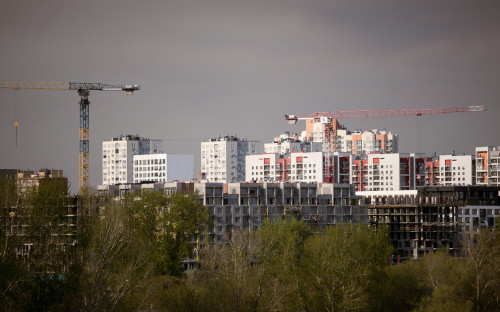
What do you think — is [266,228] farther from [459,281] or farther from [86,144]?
[86,144]

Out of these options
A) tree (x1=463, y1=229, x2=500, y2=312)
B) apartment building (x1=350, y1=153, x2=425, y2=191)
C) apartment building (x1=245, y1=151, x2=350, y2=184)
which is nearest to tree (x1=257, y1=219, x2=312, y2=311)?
tree (x1=463, y1=229, x2=500, y2=312)

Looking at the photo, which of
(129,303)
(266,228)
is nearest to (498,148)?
(266,228)

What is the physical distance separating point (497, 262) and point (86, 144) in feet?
293

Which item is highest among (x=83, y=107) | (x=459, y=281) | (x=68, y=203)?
(x=83, y=107)

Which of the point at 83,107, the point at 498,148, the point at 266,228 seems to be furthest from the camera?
the point at 498,148

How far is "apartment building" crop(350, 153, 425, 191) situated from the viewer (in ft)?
610

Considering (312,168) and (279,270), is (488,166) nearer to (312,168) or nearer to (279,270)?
(312,168)

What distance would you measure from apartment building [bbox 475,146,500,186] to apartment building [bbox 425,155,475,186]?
1295 centimetres

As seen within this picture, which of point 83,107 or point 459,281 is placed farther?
point 83,107

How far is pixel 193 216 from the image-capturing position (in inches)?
3450

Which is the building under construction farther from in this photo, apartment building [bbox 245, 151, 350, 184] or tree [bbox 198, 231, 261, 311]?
tree [bbox 198, 231, 261, 311]

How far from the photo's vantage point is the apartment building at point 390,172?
7318 inches

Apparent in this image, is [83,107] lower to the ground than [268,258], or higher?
higher

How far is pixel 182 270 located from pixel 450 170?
126 meters
